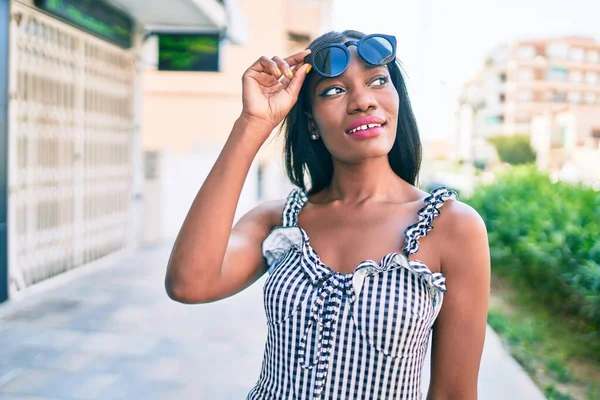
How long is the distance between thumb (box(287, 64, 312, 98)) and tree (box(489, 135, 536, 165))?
4747 centimetres

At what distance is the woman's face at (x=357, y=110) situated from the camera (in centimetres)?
155

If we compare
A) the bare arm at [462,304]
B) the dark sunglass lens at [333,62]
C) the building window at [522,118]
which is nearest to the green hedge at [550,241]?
the bare arm at [462,304]

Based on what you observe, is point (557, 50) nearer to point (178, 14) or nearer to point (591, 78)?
point (591, 78)

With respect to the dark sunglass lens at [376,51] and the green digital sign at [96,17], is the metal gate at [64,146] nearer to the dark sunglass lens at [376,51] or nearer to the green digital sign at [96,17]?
the green digital sign at [96,17]

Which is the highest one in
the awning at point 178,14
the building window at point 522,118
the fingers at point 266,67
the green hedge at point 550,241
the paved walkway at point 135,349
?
the building window at point 522,118

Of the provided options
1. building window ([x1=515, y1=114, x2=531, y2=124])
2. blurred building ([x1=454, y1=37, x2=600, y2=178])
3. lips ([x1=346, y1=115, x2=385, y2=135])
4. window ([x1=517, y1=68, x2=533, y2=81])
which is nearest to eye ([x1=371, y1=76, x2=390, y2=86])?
lips ([x1=346, y1=115, x2=385, y2=135])

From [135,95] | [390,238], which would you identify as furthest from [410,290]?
[135,95]

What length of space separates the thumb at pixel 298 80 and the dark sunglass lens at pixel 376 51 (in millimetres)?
153

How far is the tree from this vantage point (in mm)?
46875

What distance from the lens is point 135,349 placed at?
4.73m

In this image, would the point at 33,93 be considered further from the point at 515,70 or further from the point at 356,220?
the point at 515,70

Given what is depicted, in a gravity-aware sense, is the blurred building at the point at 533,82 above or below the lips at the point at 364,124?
above

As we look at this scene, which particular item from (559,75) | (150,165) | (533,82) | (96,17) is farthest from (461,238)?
(533,82)

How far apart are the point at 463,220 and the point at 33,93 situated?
5928 millimetres
